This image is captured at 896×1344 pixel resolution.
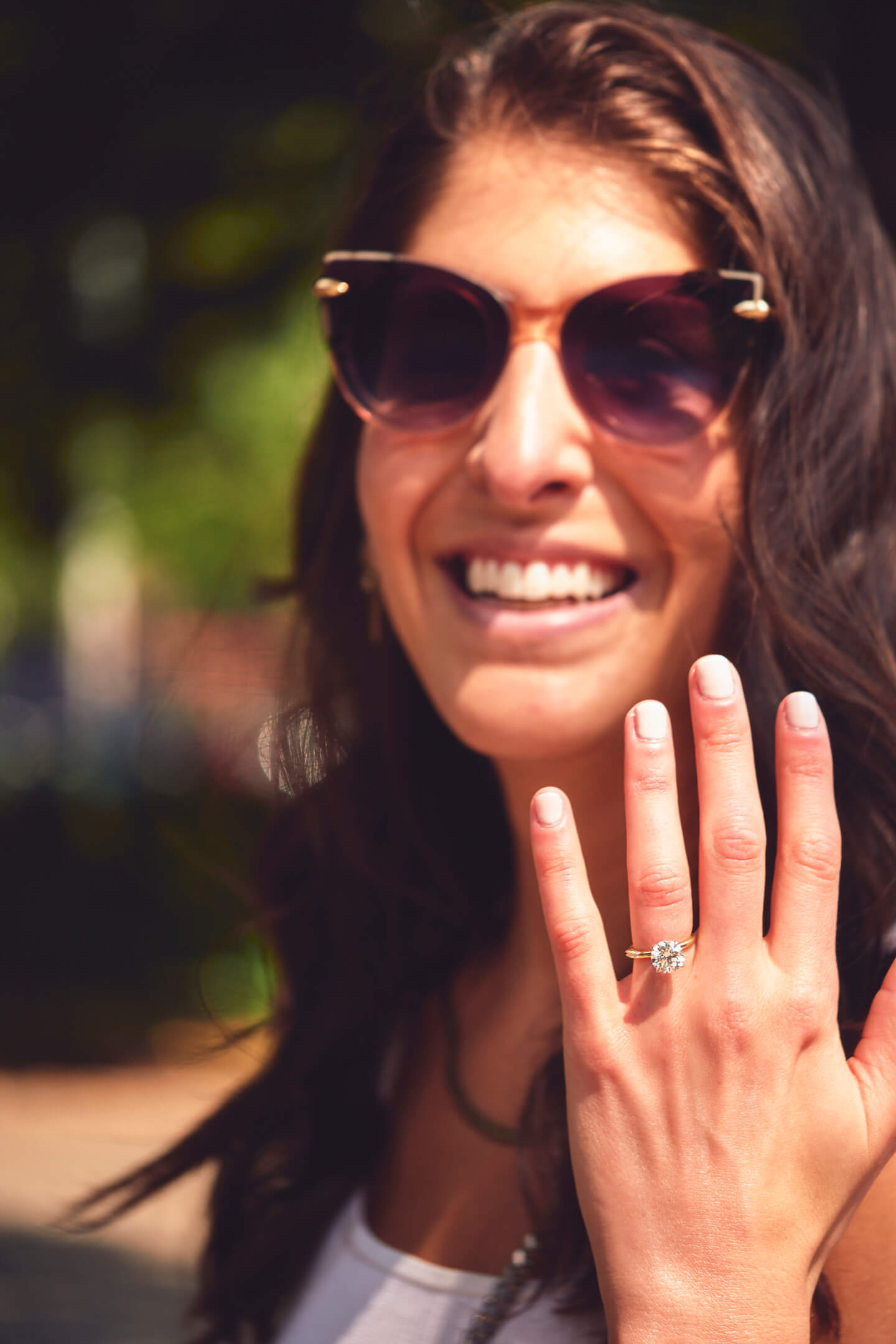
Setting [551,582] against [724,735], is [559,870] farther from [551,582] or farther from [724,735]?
[551,582]

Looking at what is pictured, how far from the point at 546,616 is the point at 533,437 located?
25cm

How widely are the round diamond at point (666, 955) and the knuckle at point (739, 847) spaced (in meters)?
0.10

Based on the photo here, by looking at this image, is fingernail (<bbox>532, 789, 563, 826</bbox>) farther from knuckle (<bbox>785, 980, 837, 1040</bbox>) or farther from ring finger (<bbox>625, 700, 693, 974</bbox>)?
knuckle (<bbox>785, 980, 837, 1040</bbox>)

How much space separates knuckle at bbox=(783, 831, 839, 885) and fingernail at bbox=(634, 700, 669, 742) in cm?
17

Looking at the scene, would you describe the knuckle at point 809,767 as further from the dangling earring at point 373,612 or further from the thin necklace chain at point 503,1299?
the dangling earring at point 373,612

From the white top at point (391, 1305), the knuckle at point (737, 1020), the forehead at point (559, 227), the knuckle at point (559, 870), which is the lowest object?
the white top at point (391, 1305)

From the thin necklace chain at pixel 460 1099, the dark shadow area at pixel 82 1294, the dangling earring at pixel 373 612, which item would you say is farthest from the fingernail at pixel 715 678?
the dark shadow area at pixel 82 1294

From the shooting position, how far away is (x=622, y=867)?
1.85 m

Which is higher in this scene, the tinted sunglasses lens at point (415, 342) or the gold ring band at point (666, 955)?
the tinted sunglasses lens at point (415, 342)

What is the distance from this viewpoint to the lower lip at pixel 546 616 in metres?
1.65

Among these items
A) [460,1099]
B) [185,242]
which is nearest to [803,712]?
[460,1099]

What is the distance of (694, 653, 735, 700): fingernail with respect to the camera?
1187 mm

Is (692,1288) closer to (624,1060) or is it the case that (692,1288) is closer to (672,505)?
(624,1060)

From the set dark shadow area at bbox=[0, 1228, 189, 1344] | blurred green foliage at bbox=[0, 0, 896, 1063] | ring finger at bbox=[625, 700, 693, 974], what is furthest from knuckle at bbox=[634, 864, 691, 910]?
dark shadow area at bbox=[0, 1228, 189, 1344]
